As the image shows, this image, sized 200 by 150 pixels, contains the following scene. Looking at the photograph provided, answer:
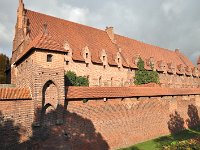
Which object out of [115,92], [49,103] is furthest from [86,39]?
[49,103]

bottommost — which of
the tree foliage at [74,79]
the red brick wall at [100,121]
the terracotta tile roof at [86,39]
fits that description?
the red brick wall at [100,121]

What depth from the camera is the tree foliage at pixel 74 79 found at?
2739 centimetres

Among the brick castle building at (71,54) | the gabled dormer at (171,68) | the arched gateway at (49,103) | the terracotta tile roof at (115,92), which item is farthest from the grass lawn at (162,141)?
the gabled dormer at (171,68)

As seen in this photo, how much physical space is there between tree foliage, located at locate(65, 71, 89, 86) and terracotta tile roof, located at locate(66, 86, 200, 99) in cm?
730

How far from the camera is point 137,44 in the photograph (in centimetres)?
4519

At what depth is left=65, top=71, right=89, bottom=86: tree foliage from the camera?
1078 inches

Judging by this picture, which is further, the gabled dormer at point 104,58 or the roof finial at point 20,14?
the gabled dormer at point 104,58

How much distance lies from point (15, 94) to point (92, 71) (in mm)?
16660

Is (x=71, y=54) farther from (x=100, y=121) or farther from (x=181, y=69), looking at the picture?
(x=181, y=69)

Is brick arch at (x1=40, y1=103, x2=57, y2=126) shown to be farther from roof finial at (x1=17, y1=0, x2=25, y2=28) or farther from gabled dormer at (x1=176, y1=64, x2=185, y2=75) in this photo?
gabled dormer at (x1=176, y1=64, x2=185, y2=75)

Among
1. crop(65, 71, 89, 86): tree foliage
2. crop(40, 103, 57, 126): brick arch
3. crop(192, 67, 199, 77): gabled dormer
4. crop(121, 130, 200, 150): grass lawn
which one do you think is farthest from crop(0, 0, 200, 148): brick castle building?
crop(192, 67, 199, 77): gabled dormer

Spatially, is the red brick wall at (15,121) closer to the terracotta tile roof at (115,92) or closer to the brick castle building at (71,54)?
the brick castle building at (71,54)

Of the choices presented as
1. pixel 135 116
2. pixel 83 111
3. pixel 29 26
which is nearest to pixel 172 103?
pixel 135 116

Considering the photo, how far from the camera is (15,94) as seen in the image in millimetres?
15531
